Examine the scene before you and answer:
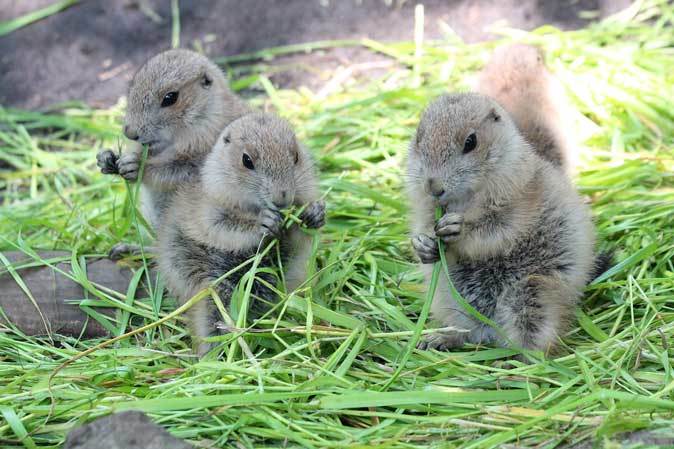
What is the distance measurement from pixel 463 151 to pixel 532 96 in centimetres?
197

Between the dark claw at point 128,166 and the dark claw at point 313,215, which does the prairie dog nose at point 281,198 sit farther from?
the dark claw at point 128,166

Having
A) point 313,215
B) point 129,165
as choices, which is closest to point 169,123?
point 129,165

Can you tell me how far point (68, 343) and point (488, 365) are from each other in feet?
8.68

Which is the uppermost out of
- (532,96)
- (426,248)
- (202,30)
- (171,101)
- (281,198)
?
(202,30)

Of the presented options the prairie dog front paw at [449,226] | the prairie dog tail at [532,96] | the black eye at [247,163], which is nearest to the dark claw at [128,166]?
the black eye at [247,163]

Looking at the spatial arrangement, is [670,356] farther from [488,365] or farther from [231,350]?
[231,350]

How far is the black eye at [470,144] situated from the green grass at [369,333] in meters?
1.06

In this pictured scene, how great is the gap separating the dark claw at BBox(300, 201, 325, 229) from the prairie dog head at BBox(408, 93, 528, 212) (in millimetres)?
627

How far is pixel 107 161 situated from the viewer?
6.05 metres

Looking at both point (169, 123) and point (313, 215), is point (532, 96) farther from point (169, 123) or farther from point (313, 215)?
point (169, 123)

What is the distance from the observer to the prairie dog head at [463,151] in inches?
194

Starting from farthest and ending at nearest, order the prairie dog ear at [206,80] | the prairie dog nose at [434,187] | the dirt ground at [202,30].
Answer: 1. the dirt ground at [202,30]
2. the prairie dog ear at [206,80]
3. the prairie dog nose at [434,187]

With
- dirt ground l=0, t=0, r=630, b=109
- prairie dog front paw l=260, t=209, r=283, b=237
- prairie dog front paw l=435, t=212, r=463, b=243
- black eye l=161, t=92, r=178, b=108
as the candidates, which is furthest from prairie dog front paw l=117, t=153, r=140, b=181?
dirt ground l=0, t=0, r=630, b=109

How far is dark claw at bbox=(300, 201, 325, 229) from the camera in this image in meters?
5.45
